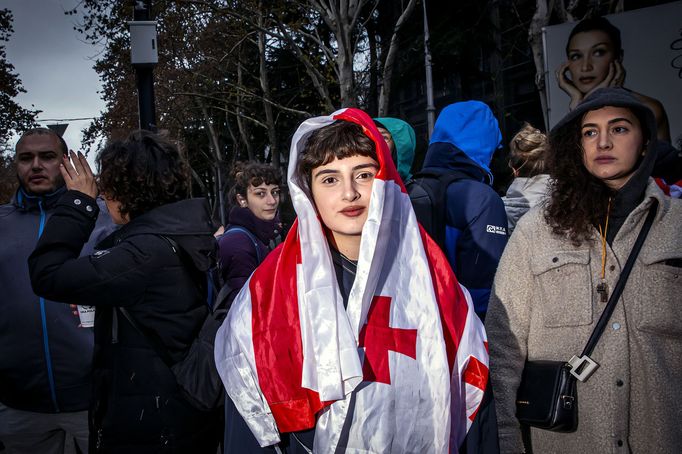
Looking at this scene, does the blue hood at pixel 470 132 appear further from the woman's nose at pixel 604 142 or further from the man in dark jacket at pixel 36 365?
the man in dark jacket at pixel 36 365

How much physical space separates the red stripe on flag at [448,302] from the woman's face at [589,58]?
519 centimetres

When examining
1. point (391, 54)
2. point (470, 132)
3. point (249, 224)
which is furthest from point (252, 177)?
point (391, 54)

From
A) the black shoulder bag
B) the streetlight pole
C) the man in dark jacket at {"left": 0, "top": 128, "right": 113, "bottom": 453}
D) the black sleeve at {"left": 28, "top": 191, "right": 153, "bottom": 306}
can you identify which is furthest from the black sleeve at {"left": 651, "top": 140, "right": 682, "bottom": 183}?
the streetlight pole

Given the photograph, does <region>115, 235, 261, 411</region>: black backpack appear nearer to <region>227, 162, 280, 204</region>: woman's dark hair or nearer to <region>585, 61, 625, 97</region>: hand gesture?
<region>227, 162, 280, 204</region>: woman's dark hair

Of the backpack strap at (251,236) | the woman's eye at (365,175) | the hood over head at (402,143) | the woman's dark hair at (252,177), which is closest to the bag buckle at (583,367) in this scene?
the woman's eye at (365,175)

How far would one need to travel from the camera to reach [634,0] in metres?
12.7

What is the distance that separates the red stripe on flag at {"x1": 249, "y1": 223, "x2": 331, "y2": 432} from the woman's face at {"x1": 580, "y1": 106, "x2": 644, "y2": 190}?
1314 mm

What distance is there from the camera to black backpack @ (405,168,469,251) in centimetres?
314

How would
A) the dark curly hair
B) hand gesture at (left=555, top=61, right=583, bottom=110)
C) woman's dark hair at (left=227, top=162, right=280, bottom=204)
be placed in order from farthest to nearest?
hand gesture at (left=555, top=61, right=583, bottom=110) < woman's dark hair at (left=227, top=162, right=280, bottom=204) < the dark curly hair

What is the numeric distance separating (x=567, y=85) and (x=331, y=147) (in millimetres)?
5212

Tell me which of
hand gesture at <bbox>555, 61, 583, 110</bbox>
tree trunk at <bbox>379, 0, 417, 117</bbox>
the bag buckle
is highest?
tree trunk at <bbox>379, 0, 417, 117</bbox>

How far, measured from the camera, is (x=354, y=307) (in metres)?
1.91

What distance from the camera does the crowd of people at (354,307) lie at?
189cm

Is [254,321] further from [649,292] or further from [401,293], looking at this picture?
[649,292]
